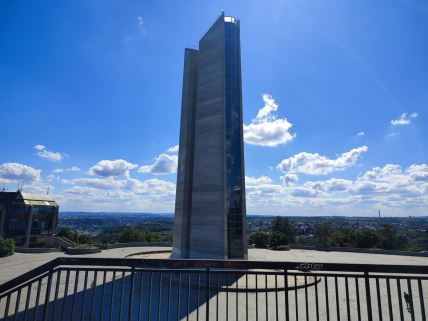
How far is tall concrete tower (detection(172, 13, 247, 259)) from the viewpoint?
25.0 meters

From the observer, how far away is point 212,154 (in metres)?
26.5

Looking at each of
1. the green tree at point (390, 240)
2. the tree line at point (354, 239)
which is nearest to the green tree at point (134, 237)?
the tree line at point (354, 239)

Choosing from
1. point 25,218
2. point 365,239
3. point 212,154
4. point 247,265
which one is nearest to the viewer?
point 247,265

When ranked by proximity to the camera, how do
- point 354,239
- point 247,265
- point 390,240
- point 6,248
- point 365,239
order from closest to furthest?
point 247,265
point 6,248
point 365,239
point 354,239
point 390,240

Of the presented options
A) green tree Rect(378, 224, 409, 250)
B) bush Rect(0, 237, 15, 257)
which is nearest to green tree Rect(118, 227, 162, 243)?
bush Rect(0, 237, 15, 257)

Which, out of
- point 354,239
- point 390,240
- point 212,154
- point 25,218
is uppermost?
point 212,154

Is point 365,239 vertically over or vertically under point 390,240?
over

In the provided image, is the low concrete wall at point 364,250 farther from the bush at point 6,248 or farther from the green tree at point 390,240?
the bush at point 6,248

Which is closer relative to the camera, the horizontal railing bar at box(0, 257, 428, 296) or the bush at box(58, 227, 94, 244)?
the horizontal railing bar at box(0, 257, 428, 296)

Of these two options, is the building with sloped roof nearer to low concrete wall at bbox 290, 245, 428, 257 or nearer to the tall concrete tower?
the tall concrete tower

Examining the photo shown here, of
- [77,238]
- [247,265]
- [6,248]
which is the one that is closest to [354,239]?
[77,238]

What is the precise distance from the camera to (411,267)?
373cm

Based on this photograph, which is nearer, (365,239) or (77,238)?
(365,239)

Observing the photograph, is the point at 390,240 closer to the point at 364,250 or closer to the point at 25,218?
the point at 364,250
